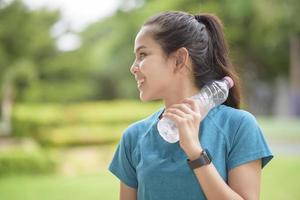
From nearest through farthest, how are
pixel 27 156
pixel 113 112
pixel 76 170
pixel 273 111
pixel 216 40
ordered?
pixel 216 40 → pixel 27 156 → pixel 76 170 → pixel 113 112 → pixel 273 111

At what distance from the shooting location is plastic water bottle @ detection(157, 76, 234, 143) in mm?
821

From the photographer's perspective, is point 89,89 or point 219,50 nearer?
point 219,50

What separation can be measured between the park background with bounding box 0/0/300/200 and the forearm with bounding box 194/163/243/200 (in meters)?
1.49

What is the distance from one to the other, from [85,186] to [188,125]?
3.32 meters

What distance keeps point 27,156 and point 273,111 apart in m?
7.17

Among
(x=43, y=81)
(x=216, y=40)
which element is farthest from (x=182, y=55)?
(x=43, y=81)

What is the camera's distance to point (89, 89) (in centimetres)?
863

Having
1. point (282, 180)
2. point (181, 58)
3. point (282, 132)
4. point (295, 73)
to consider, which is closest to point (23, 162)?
point (282, 180)

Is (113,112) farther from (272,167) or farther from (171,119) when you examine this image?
(171,119)

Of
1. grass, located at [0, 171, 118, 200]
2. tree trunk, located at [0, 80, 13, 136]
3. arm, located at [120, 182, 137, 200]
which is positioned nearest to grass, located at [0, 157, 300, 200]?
grass, located at [0, 171, 118, 200]

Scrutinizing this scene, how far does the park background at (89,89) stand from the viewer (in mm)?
4301

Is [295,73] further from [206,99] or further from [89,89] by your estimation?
[206,99]

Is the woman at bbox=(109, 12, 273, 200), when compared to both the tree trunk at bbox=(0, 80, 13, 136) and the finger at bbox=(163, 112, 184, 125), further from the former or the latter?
the tree trunk at bbox=(0, 80, 13, 136)

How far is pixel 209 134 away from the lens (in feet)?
2.67
